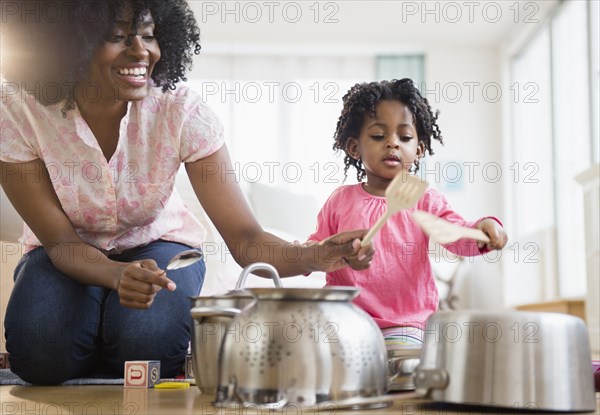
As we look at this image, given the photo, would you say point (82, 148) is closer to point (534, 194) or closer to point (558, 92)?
point (558, 92)

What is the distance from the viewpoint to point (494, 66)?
589cm

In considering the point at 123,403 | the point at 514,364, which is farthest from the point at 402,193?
the point at 123,403

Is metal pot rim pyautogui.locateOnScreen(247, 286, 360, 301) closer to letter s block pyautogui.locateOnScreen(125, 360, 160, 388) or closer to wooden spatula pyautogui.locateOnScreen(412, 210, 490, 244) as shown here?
wooden spatula pyautogui.locateOnScreen(412, 210, 490, 244)

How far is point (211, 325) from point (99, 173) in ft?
1.98

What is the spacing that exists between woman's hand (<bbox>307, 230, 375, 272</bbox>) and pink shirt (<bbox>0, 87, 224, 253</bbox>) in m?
0.40

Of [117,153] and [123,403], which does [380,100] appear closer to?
[117,153]

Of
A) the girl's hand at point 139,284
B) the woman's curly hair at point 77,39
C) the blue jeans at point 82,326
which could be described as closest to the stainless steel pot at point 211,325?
the girl's hand at point 139,284

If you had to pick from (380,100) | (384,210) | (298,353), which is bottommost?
(298,353)

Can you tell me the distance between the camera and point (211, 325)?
3.44ft

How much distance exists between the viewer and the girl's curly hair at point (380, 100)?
1639mm

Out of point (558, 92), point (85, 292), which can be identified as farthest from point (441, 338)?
point (558, 92)

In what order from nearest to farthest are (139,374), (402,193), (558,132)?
(402,193)
(139,374)
(558,132)

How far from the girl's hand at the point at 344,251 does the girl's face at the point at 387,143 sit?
325 millimetres

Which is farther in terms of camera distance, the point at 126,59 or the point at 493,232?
the point at 126,59
